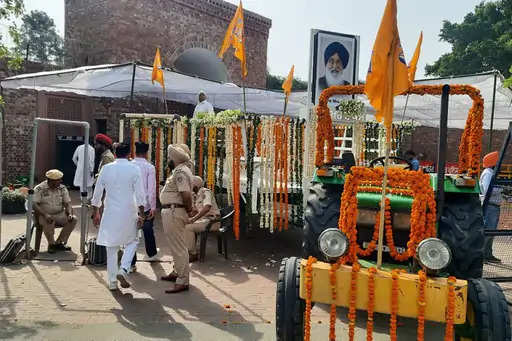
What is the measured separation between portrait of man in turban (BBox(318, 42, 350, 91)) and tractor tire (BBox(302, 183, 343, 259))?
3.00 meters

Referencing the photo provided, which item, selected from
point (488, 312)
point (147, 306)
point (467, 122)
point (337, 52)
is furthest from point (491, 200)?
point (147, 306)

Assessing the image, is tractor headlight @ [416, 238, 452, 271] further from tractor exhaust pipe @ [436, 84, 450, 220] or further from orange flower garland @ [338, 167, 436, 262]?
tractor exhaust pipe @ [436, 84, 450, 220]

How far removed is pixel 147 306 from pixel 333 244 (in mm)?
2713

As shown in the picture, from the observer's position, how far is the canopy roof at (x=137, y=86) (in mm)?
10828

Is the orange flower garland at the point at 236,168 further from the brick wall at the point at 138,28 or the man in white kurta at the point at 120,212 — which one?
the brick wall at the point at 138,28

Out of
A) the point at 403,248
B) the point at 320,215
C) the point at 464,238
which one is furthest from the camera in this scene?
the point at 320,215

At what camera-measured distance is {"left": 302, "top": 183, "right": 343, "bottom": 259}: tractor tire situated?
4.45 meters

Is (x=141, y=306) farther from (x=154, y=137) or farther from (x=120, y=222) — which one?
(x=154, y=137)

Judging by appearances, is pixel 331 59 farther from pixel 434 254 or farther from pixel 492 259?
pixel 434 254

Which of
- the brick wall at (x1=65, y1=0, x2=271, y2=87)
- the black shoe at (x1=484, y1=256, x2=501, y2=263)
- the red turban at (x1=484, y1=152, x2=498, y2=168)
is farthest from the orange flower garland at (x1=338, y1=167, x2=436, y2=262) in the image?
the brick wall at (x1=65, y1=0, x2=271, y2=87)

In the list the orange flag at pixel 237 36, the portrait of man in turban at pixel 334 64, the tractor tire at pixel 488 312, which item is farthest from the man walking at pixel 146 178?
the tractor tire at pixel 488 312

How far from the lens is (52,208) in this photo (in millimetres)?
7281

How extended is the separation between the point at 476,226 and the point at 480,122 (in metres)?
0.90

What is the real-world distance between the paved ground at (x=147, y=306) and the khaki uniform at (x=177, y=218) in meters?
0.42
